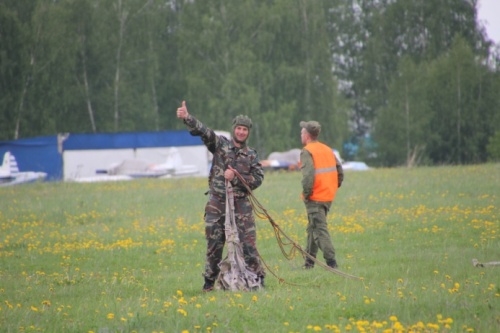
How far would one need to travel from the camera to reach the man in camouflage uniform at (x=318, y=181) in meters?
12.9

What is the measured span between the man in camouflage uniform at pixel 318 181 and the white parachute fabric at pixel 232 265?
86.8 inches

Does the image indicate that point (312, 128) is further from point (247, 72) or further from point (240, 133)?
point (247, 72)

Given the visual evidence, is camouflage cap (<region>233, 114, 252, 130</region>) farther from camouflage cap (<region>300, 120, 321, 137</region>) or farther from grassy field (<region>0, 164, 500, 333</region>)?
camouflage cap (<region>300, 120, 321, 137</region>)

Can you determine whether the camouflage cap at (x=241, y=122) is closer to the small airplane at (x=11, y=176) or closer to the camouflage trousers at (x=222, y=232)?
the camouflage trousers at (x=222, y=232)

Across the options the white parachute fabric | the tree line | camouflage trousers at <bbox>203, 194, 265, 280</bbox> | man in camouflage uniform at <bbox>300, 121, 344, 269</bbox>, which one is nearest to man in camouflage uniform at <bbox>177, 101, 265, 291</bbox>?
camouflage trousers at <bbox>203, 194, 265, 280</bbox>

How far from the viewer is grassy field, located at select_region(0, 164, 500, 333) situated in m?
8.69

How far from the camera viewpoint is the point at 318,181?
12930mm

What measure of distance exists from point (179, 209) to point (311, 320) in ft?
51.5

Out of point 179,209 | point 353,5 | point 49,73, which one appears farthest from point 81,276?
point 353,5

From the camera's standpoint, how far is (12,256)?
1638cm

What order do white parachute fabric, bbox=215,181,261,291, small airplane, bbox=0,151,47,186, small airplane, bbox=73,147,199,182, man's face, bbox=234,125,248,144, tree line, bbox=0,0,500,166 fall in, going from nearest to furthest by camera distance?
white parachute fabric, bbox=215,181,261,291, man's face, bbox=234,125,248,144, small airplane, bbox=0,151,47,186, small airplane, bbox=73,147,199,182, tree line, bbox=0,0,500,166

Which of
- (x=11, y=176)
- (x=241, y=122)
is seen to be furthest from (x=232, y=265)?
(x=11, y=176)

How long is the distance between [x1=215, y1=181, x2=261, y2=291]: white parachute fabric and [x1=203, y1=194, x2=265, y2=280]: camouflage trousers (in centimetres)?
11

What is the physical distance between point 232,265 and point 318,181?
2627 mm
